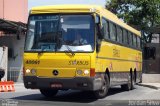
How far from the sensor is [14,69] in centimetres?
3459

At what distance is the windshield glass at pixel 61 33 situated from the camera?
16.9 meters

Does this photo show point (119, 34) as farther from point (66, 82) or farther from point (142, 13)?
point (142, 13)

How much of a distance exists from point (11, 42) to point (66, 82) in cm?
1959

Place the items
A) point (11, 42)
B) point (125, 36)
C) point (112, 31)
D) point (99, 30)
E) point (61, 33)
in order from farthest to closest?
point (11, 42)
point (125, 36)
point (112, 31)
point (99, 30)
point (61, 33)

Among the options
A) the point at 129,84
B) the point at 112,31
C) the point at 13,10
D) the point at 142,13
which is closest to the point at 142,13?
the point at 142,13

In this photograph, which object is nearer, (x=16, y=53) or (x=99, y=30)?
(x=99, y=30)

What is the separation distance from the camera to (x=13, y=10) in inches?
1539

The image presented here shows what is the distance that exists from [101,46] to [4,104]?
4154 mm

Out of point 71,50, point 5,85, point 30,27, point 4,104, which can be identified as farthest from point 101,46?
point 5,85

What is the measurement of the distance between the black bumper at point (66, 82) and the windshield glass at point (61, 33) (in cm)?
99

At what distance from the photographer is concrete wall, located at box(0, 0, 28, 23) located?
37406 mm

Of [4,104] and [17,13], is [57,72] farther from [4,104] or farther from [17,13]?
[17,13]

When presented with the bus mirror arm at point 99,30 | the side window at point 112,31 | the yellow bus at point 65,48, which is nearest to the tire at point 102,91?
the yellow bus at point 65,48

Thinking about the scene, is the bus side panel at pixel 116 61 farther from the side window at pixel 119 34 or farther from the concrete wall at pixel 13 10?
the concrete wall at pixel 13 10
